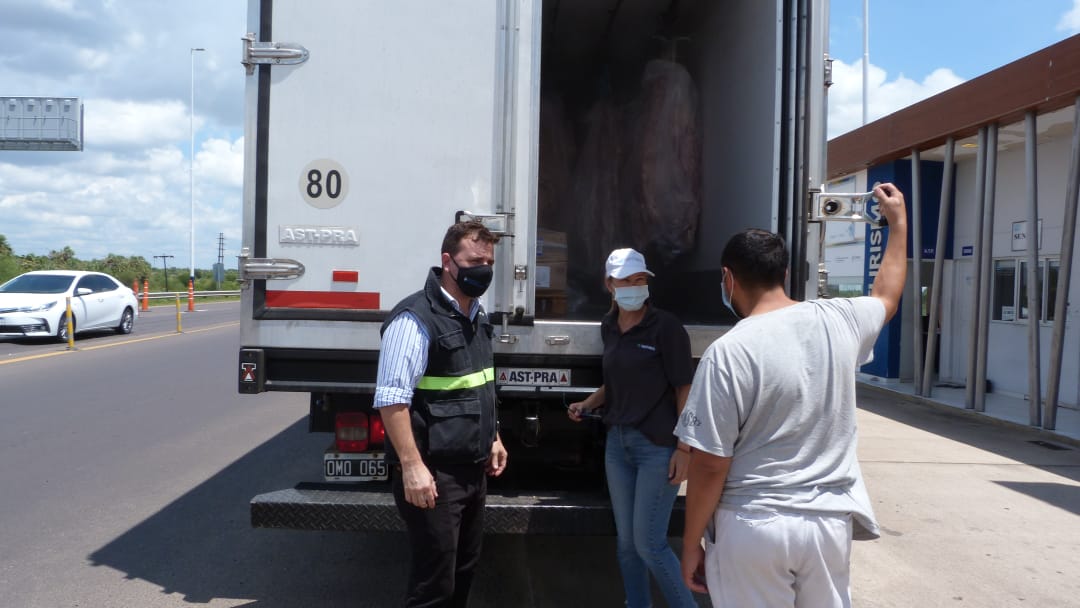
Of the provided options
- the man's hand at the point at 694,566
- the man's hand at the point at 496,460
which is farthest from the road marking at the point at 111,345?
the man's hand at the point at 694,566

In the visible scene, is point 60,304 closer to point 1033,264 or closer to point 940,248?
point 940,248

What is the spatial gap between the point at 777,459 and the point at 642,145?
343 cm

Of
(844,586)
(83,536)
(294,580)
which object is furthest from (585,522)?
(83,536)

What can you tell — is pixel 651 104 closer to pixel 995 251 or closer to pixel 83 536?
pixel 83 536

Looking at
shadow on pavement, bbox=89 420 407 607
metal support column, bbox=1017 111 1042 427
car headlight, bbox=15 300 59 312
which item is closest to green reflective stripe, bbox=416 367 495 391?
shadow on pavement, bbox=89 420 407 607

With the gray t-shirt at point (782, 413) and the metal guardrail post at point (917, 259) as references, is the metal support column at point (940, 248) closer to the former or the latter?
the metal guardrail post at point (917, 259)

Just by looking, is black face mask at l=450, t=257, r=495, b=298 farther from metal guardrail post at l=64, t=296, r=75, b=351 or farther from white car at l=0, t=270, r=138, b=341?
white car at l=0, t=270, r=138, b=341

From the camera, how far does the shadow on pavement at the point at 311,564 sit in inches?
176

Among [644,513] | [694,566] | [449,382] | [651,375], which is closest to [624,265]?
[651,375]

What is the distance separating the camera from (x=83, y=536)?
5.31m

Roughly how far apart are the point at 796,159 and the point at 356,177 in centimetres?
218

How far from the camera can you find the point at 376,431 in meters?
4.10

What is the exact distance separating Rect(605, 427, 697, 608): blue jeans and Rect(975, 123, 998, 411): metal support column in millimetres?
8501

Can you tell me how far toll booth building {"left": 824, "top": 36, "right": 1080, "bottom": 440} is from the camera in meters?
9.36
